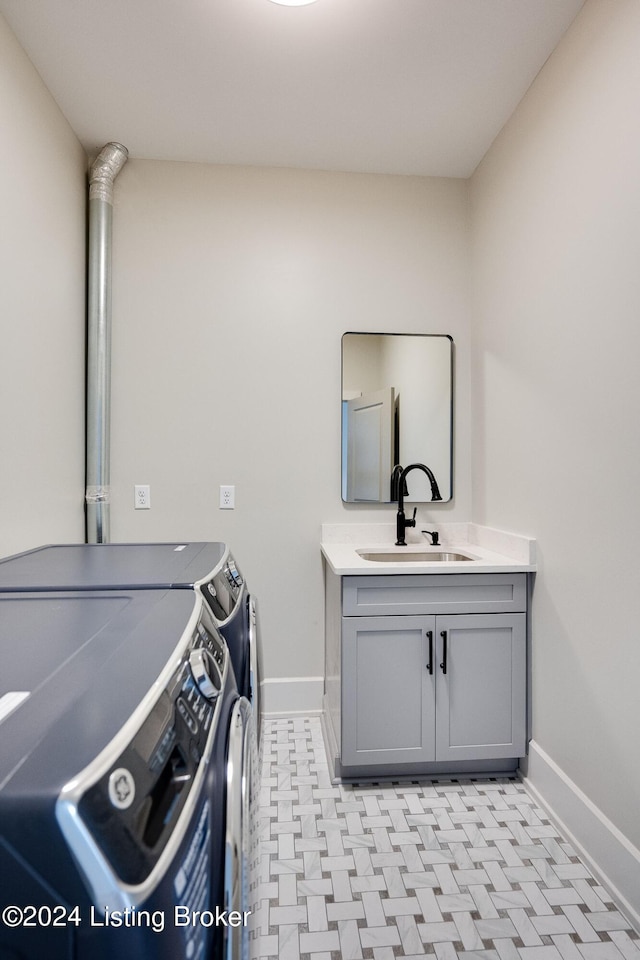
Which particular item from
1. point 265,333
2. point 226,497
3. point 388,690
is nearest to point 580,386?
point 388,690

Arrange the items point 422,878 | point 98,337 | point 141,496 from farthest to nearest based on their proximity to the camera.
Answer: point 141,496
point 98,337
point 422,878

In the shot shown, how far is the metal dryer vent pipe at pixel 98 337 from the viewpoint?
7.73ft

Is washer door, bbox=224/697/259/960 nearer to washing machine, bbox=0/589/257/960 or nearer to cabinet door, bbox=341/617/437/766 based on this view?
washing machine, bbox=0/589/257/960

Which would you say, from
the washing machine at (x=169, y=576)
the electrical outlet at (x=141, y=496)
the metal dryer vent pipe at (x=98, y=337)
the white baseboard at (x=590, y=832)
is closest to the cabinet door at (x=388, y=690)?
the white baseboard at (x=590, y=832)

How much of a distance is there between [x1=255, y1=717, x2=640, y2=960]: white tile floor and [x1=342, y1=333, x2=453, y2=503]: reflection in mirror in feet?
4.13

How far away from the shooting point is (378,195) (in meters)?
2.63

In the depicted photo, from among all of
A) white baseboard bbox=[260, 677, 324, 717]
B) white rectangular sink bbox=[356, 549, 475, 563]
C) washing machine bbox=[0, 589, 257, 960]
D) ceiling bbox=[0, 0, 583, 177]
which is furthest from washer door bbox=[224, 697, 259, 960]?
ceiling bbox=[0, 0, 583, 177]

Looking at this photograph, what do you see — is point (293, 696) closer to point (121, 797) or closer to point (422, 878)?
point (422, 878)

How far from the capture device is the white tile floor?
1367 millimetres

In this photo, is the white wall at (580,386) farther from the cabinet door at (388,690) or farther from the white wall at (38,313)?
the white wall at (38,313)

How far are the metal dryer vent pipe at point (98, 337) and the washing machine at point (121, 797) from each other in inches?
64.4

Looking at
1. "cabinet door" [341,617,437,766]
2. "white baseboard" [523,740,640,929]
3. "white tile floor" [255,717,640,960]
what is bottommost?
"white tile floor" [255,717,640,960]

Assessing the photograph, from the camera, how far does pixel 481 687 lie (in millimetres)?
2090

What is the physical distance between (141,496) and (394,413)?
124 cm
